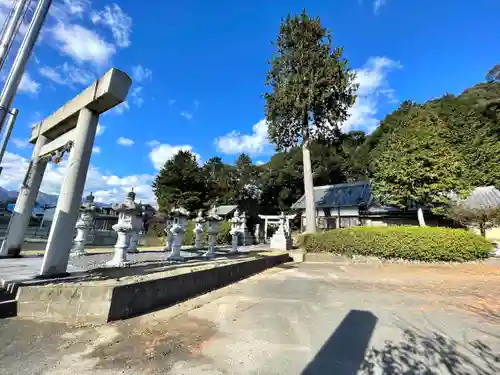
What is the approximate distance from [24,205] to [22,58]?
3.36 metres

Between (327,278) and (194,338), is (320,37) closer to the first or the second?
(327,278)

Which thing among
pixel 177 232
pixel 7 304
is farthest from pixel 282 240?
pixel 7 304

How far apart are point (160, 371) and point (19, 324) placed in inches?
94.2

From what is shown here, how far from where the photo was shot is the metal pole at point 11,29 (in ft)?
17.4

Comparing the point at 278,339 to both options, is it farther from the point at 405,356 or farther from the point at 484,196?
the point at 484,196

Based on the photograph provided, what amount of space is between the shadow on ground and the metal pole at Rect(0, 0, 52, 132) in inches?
273

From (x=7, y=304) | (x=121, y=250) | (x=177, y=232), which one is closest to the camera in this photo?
(x=7, y=304)

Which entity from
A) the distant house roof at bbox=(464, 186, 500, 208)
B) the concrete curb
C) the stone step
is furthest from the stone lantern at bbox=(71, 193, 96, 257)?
the distant house roof at bbox=(464, 186, 500, 208)

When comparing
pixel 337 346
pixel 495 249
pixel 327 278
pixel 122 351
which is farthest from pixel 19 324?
pixel 495 249

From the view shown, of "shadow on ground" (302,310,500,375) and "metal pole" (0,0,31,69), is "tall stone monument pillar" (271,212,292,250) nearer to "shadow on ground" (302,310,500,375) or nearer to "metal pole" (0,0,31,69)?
"shadow on ground" (302,310,500,375)

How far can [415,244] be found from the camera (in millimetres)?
11219

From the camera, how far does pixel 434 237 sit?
11.1m

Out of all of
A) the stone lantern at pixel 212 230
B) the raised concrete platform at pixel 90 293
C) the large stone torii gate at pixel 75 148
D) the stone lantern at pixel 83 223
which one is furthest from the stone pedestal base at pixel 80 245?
the stone lantern at pixel 212 230

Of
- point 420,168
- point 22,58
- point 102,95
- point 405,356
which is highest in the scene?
point 420,168
